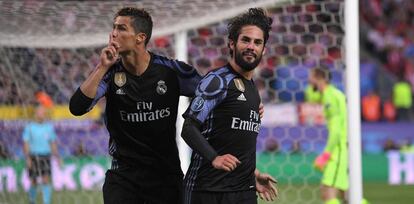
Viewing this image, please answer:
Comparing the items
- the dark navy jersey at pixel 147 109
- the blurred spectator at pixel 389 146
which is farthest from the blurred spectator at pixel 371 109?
the dark navy jersey at pixel 147 109

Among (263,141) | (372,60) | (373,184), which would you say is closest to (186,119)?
(263,141)

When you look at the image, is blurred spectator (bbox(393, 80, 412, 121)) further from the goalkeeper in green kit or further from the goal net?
the goalkeeper in green kit

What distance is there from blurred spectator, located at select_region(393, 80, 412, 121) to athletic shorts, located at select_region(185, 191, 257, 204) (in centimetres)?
1391

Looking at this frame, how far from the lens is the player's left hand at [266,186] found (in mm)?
4863

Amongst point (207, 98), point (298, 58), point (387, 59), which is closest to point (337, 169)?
point (298, 58)

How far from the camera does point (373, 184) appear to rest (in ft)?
45.7

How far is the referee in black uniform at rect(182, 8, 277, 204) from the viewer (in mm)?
4551

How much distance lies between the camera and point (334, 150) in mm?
9164

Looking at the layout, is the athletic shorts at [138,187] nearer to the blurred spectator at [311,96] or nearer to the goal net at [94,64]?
the goal net at [94,64]

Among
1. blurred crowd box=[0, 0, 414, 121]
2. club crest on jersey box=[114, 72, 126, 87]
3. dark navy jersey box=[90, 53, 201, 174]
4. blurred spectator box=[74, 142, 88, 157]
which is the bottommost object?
blurred spectator box=[74, 142, 88, 157]

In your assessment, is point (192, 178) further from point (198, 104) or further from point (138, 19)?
point (138, 19)

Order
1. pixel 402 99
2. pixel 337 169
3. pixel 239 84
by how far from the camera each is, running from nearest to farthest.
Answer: pixel 239 84 → pixel 337 169 → pixel 402 99

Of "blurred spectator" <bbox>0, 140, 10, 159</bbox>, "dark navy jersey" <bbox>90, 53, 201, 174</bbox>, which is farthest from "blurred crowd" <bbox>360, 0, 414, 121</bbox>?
"dark navy jersey" <bbox>90, 53, 201, 174</bbox>

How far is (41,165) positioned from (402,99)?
989 centimetres
